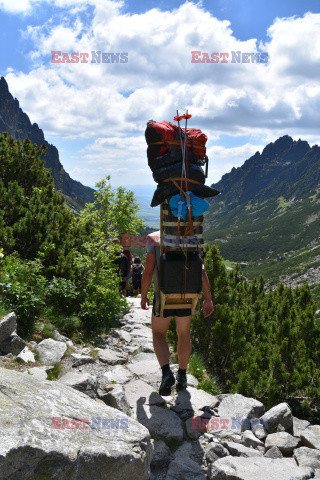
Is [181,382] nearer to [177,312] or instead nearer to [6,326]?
[177,312]

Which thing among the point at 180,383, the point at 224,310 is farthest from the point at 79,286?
the point at 180,383

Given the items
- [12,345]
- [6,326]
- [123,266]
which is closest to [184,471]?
[12,345]

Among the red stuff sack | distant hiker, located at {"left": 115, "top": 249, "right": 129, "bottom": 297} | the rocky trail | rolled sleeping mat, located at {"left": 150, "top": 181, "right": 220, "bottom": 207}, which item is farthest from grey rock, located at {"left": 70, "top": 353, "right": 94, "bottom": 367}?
distant hiker, located at {"left": 115, "top": 249, "right": 129, "bottom": 297}

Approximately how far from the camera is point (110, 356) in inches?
219

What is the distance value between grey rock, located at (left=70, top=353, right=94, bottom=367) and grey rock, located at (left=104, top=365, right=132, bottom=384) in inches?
15.6

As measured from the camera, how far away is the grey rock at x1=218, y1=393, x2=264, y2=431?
3833 millimetres

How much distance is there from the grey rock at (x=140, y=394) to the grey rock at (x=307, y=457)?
61.4 inches

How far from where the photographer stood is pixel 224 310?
6148 millimetres

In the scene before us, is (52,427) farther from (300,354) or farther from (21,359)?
(300,354)

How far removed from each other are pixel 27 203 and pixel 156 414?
8.19m

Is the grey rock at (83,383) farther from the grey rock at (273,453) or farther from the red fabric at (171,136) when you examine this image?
the red fabric at (171,136)

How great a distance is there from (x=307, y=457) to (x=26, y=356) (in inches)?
133

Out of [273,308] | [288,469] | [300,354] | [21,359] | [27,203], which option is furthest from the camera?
[27,203]

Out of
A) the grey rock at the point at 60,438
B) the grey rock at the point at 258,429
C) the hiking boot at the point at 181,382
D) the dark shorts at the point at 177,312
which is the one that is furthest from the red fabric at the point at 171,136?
the grey rock at the point at 258,429
